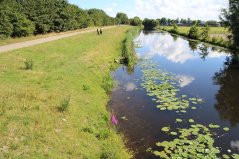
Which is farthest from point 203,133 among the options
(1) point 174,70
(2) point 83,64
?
(1) point 174,70

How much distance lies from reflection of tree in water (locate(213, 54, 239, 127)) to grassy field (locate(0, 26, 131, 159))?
25.9ft

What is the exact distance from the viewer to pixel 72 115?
13914mm

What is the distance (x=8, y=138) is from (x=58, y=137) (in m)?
1.93

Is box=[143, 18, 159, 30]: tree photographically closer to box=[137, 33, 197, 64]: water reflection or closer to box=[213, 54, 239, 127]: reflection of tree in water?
box=[137, 33, 197, 64]: water reflection

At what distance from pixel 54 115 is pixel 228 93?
15.9 meters

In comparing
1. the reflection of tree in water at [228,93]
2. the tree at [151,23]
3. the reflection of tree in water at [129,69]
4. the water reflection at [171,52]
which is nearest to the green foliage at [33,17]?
the reflection of tree in water at [129,69]

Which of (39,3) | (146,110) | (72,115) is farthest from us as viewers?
(39,3)

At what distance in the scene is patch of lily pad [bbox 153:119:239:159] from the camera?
11.9m

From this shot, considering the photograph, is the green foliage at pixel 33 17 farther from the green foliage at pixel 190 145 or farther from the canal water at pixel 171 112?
the green foliage at pixel 190 145

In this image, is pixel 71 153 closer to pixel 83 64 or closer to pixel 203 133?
pixel 203 133

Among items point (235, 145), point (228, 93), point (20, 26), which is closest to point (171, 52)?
point (20, 26)

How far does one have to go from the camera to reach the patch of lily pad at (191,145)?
11.9m

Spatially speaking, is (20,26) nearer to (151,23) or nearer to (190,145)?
(190,145)

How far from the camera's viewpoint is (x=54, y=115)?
13.4m
